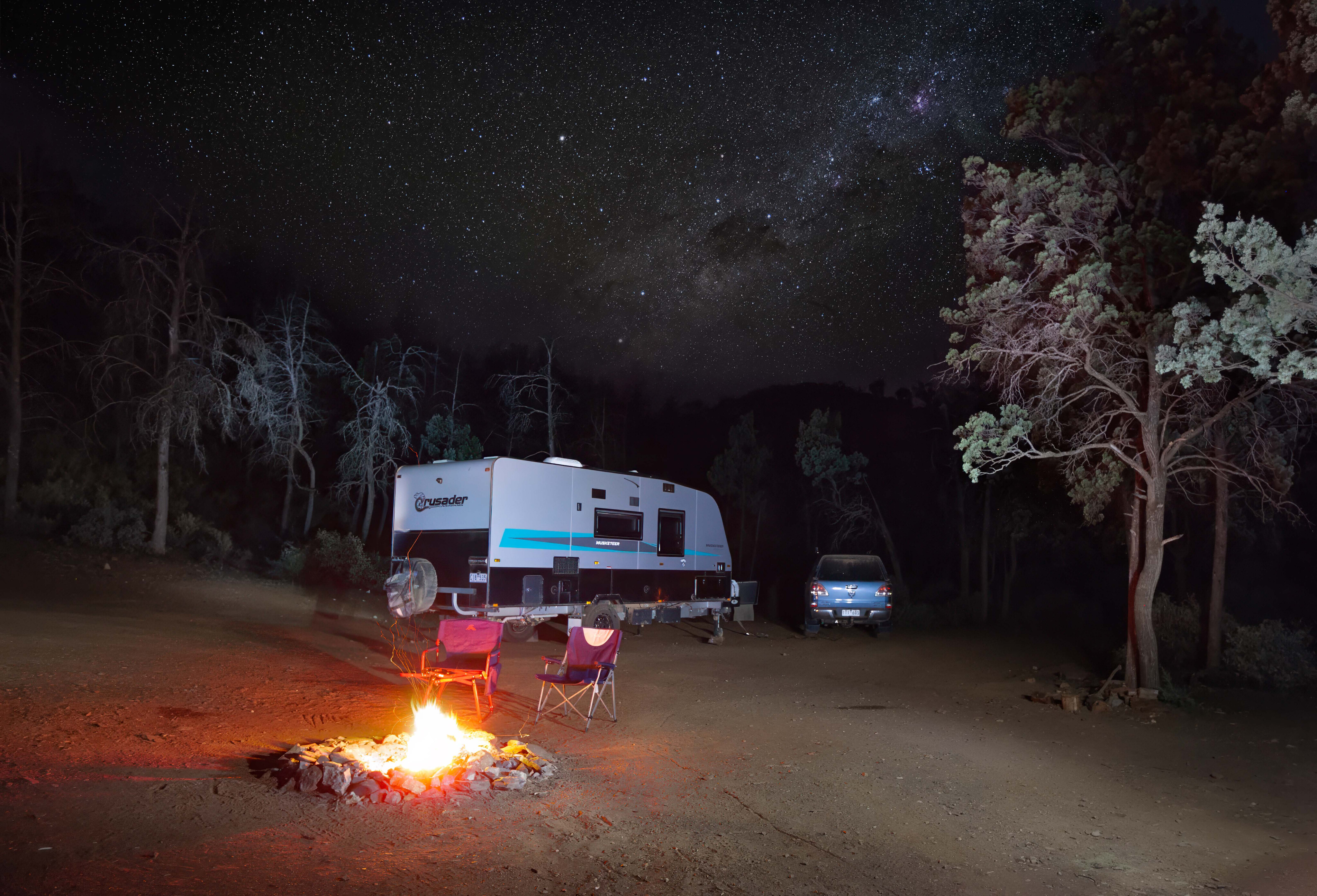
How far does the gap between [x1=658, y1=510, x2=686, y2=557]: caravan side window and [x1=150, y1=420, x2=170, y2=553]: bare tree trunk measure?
11986mm

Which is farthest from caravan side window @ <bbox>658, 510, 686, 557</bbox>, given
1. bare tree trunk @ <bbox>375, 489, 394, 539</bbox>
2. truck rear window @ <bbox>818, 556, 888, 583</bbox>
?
bare tree trunk @ <bbox>375, 489, 394, 539</bbox>

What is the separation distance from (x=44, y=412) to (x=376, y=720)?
22.4 m

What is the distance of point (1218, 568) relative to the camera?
39.0 ft

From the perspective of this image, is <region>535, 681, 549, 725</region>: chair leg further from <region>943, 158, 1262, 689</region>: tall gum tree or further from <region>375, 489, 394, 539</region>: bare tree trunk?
<region>375, 489, 394, 539</region>: bare tree trunk

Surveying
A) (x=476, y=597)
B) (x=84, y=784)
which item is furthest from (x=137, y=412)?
(x=84, y=784)

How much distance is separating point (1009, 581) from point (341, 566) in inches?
716

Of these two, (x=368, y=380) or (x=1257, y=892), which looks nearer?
(x=1257, y=892)

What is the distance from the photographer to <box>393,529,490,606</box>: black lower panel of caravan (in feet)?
40.8

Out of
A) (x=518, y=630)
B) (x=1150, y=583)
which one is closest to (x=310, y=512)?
(x=518, y=630)

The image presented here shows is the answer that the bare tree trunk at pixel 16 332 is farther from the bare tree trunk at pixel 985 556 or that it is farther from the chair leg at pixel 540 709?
the bare tree trunk at pixel 985 556

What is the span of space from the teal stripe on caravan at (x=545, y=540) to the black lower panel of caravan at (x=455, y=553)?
1.20 feet

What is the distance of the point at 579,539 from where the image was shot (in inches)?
551

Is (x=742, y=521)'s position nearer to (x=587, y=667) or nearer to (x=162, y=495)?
(x=162, y=495)

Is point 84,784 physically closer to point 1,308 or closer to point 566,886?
point 566,886
